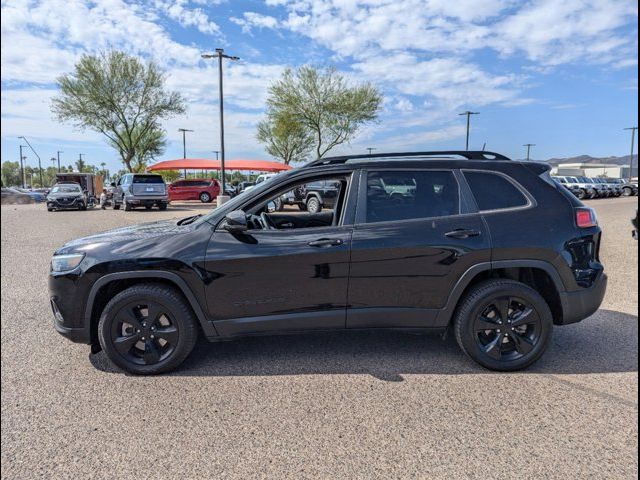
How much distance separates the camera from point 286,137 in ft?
142

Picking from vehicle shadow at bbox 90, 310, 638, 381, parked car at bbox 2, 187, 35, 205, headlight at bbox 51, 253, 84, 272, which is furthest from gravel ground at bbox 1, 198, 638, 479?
parked car at bbox 2, 187, 35, 205

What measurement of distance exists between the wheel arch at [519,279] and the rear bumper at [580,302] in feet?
0.08

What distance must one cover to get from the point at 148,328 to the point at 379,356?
1925 mm

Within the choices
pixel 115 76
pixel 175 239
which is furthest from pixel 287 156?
pixel 175 239

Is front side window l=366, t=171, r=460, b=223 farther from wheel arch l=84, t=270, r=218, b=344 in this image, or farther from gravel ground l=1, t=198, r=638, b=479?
wheel arch l=84, t=270, r=218, b=344

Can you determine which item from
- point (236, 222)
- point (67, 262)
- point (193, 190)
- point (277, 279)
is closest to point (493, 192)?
point (277, 279)

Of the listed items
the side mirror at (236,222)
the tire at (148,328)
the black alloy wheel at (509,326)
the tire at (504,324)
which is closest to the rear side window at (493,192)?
the tire at (504,324)

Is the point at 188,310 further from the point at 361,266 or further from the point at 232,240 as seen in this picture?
the point at 361,266

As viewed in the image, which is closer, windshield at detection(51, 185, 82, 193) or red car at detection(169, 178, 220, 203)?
windshield at detection(51, 185, 82, 193)

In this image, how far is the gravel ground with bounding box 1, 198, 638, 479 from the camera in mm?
2420

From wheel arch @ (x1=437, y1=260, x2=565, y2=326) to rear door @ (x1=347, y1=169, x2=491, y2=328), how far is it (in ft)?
0.19

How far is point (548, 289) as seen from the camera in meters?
3.67

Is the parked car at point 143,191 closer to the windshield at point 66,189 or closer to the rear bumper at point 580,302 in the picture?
the windshield at point 66,189

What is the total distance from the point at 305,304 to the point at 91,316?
168 cm
